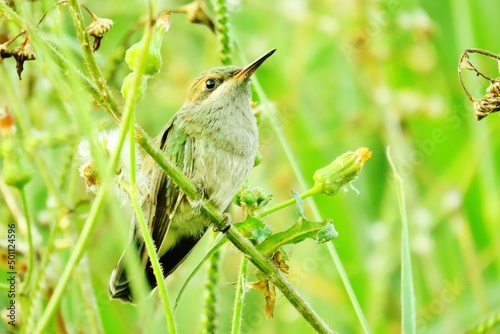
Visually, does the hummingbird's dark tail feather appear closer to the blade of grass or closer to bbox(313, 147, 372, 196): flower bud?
bbox(313, 147, 372, 196): flower bud

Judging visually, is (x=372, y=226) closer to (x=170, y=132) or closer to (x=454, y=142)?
(x=454, y=142)

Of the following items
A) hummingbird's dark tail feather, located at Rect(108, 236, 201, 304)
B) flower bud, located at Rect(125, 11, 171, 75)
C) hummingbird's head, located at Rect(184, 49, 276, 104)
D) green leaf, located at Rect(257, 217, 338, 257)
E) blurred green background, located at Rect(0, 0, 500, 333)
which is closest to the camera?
flower bud, located at Rect(125, 11, 171, 75)

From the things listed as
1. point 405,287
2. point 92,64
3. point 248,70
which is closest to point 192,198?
point 92,64

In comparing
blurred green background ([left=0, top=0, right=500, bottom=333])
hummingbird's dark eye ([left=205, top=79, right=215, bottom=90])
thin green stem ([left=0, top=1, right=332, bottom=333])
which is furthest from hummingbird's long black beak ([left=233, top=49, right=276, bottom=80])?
blurred green background ([left=0, top=0, right=500, bottom=333])

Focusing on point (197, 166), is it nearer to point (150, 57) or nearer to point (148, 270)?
point (148, 270)

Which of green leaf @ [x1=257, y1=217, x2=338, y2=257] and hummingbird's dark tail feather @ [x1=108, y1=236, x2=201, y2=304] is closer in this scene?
green leaf @ [x1=257, y1=217, x2=338, y2=257]

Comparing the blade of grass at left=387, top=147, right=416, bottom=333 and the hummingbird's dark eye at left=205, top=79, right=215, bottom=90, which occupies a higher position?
the hummingbird's dark eye at left=205, top=79, right=215, bottom=90

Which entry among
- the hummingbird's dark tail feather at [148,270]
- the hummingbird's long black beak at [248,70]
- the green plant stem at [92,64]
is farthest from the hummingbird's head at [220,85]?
the green plant stem at [92,64]
